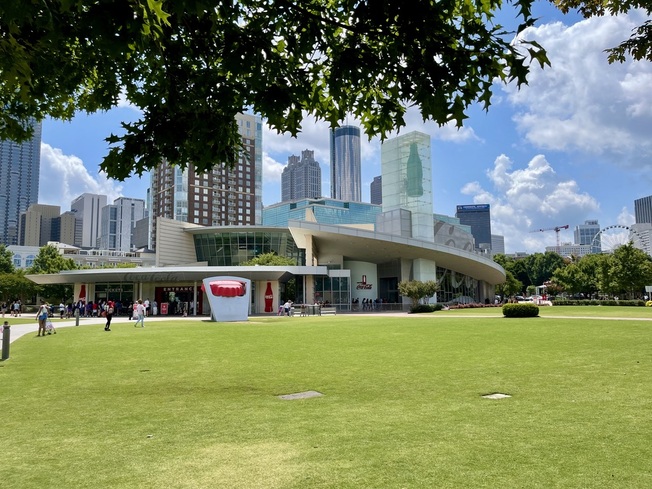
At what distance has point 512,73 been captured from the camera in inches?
155

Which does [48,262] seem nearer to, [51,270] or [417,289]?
[51,270]

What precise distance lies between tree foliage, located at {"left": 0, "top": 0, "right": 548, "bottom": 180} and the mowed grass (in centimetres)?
328

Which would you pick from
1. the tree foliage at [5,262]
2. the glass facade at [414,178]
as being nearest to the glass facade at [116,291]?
the glass facade at [414,178]

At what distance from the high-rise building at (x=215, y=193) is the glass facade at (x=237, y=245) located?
5366 cm

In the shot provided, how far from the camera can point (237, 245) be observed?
7200cm

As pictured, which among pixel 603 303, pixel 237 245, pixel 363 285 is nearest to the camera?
pixel 603 303

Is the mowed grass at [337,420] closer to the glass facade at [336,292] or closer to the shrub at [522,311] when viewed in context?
the shrub at [522,311]

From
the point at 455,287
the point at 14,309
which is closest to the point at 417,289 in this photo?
the point at 455,287

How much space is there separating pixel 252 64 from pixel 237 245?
68.8 m

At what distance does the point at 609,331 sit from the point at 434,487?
58.4 feet

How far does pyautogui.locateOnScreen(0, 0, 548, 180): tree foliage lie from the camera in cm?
390

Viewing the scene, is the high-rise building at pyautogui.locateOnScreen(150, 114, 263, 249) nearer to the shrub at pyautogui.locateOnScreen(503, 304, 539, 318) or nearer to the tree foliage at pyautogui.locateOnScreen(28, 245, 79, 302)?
the tree foliage at pyautogui.locateOnScreen(28, 245, 79, 302)

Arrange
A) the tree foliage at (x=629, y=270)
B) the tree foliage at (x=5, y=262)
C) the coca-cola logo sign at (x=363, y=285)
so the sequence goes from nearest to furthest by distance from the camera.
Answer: the tree foliage at (x=629, y=270)
the coca-cola logo sign at (x=363, y=285)
the tree foliage at (x=5, y=262)

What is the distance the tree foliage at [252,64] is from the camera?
3900mm
